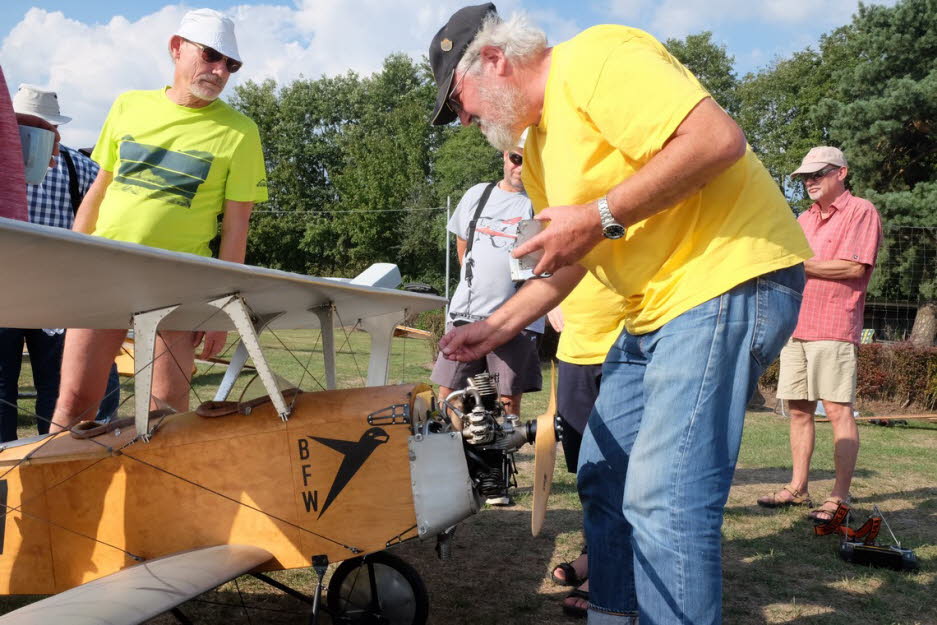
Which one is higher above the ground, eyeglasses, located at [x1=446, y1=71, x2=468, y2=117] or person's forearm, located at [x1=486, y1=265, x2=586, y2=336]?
eyeglasses, located at [x1=446, y1=71, x2=468, y2=117]

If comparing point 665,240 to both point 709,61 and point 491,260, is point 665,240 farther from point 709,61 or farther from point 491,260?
point 709,61

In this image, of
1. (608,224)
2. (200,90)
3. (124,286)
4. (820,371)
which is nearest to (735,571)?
(820,371)

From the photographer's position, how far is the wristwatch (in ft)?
5.86

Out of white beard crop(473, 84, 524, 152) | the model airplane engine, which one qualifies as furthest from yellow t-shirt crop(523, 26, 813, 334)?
the model airplane engine

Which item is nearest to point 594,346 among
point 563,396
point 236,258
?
point 563,396

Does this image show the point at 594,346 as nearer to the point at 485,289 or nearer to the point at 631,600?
the point at 631,600

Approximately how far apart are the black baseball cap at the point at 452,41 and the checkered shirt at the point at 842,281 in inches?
148

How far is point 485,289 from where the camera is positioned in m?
5.07

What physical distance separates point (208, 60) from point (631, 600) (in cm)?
267

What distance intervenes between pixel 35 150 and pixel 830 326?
4705 mm

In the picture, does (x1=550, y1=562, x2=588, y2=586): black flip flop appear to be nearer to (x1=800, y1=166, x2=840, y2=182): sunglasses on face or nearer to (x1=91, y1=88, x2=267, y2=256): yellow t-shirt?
(x1=91, y1=88, x2=267, y2=256): yellow t-shirt

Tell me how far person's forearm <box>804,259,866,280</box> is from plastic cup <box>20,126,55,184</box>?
435 centimetres

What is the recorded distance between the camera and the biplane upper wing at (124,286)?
1896 mm

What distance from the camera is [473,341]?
8.63 feet
